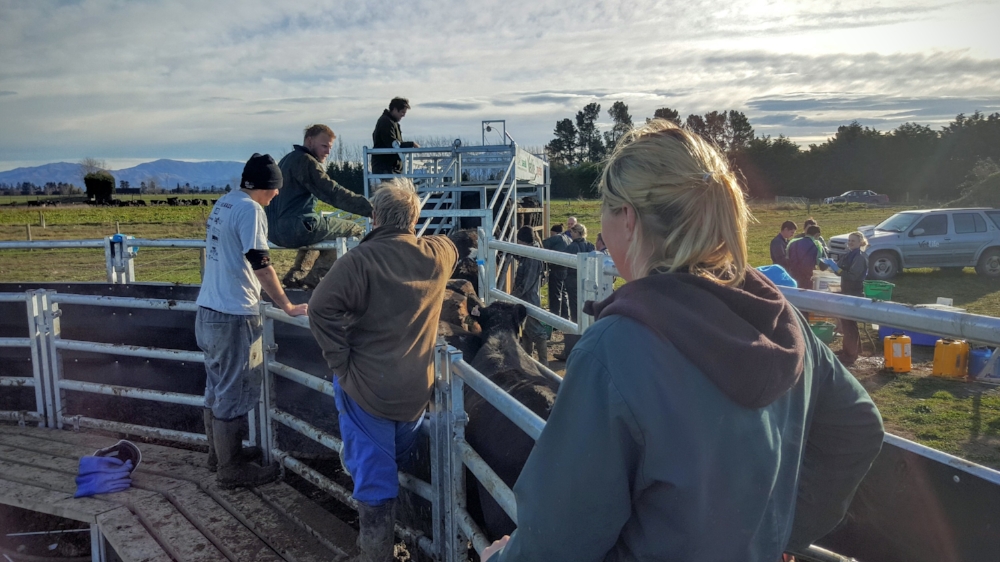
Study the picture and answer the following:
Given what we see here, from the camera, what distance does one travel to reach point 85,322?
20.9 feet

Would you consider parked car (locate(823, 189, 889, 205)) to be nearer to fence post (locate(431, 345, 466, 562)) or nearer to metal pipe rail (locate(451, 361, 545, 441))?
fence post (locate(431, 345, 466, 562))

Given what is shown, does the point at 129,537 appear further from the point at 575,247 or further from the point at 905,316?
the point at 575,247

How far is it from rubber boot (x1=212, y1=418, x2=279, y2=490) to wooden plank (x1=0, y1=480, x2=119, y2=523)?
25.7 inches

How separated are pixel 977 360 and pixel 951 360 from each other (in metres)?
0.38

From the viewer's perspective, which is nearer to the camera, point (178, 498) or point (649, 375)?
point (649, 375)

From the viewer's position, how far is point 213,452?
4.80 metres

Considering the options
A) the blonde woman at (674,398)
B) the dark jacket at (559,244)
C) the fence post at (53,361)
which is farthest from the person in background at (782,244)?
the blonde woman at (674,398)

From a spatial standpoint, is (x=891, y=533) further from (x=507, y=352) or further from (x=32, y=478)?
(x=32, y=478)

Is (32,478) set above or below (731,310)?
below

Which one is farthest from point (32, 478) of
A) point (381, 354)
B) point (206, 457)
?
point (381, 354)

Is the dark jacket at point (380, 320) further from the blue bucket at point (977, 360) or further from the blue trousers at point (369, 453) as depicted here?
the blue bucket at point (977, 360)

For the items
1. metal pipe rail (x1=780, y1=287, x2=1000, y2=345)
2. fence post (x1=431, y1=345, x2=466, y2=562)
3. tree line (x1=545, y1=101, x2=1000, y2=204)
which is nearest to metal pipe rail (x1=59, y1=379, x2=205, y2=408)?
fence post (x1=431, y1=345, x2=466, y2=562)

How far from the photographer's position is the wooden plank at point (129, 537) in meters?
3.80

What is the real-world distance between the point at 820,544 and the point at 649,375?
135 centimetres
